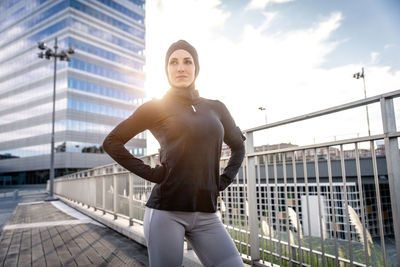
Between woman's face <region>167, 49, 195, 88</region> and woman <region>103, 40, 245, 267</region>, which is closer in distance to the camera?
woman <region>103, 40, 245, 267</region>

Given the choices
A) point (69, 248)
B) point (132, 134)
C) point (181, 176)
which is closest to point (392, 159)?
point (181, 176)

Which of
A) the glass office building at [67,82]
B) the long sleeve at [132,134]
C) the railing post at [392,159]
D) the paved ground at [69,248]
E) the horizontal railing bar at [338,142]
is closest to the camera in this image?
the long sleeve at [132,134]

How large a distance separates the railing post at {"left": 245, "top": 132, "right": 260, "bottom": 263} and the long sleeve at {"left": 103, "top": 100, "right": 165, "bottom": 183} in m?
1.70

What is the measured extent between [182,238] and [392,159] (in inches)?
59.4

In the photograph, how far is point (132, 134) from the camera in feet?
6.02

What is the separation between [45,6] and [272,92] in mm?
48563

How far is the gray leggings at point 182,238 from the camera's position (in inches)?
61.4

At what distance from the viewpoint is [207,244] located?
162 cm

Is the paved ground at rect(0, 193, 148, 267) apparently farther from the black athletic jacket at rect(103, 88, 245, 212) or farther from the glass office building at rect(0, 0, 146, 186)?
the glass office building at rect(0, 0, 146, 186)

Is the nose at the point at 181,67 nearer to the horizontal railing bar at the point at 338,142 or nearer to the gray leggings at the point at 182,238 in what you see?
the gray leggings at the point at 182,238

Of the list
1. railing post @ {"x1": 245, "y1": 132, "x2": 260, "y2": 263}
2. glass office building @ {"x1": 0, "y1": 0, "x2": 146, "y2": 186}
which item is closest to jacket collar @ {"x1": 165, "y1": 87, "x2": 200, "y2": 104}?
railing post @ {"x1": 245, "y1": 132, "x2": 260, "y2": 263}

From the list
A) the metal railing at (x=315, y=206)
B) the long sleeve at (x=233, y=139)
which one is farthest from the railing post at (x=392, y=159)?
the long sleeve at (x=233, y=139)

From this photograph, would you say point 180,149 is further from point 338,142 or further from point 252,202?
point 252,202

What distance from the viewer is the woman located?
5.22ft
